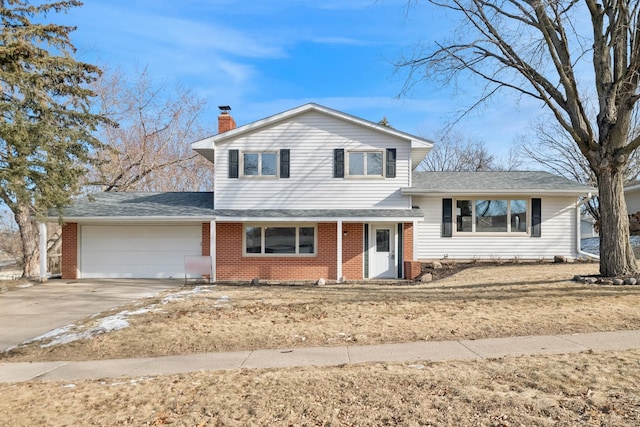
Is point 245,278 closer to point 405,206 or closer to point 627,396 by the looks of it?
point 405,206

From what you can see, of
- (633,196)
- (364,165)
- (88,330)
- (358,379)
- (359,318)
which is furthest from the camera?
(633,196)

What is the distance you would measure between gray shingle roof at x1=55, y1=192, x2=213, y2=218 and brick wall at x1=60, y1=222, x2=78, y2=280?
2.67ft

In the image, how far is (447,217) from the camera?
1630cm

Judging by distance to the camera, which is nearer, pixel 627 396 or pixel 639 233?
pixel 627 396

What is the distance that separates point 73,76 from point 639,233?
2746 cm

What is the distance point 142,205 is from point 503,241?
1360 cm

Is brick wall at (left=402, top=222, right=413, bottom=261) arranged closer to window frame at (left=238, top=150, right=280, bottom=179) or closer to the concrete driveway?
window frame at (left=238, top=150, right=280, bottom=179)

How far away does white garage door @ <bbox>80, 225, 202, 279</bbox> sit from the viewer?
15.9 metres

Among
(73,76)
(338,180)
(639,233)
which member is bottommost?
(639,233)

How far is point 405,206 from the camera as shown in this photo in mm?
15516

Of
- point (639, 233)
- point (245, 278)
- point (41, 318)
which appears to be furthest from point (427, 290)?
point (639, 233)

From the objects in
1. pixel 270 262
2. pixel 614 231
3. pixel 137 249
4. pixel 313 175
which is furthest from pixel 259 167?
pixel 614 231

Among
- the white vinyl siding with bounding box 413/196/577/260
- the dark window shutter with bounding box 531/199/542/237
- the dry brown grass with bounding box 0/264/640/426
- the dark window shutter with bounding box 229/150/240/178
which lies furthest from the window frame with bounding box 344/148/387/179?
the dry brown grass with bounding box 0/264/640/426

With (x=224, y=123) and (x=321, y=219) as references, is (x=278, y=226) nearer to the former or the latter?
(x=321, y=219)
